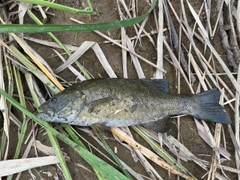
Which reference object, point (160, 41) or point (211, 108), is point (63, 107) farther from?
point (211, 108)

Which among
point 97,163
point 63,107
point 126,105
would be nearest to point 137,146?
point 126,105

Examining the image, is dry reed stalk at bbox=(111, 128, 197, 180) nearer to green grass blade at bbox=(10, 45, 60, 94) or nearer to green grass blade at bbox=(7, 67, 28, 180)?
green grass blade at bbox=(10, 45, 60, 94)

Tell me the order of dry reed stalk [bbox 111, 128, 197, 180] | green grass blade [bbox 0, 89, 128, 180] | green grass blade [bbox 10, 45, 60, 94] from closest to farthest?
1. green grass blade [bbox 0, 89, 128, 180]
2. green grass blade [bbox 10, 45, 60, 94]
3. dry reed stalk [bbox 111, 128, 197, 180]

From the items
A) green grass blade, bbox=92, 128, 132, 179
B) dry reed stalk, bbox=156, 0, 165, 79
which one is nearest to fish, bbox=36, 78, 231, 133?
green grass blade, bbox=92, 128, 132, 179

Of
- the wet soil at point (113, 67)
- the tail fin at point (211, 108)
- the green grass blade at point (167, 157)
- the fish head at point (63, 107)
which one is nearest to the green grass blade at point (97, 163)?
the fish head at point (63, 107)

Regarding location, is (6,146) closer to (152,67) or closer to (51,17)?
(51,17)

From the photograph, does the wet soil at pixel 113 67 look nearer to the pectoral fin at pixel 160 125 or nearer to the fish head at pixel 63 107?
the pectoral fin at pixel 160 125
